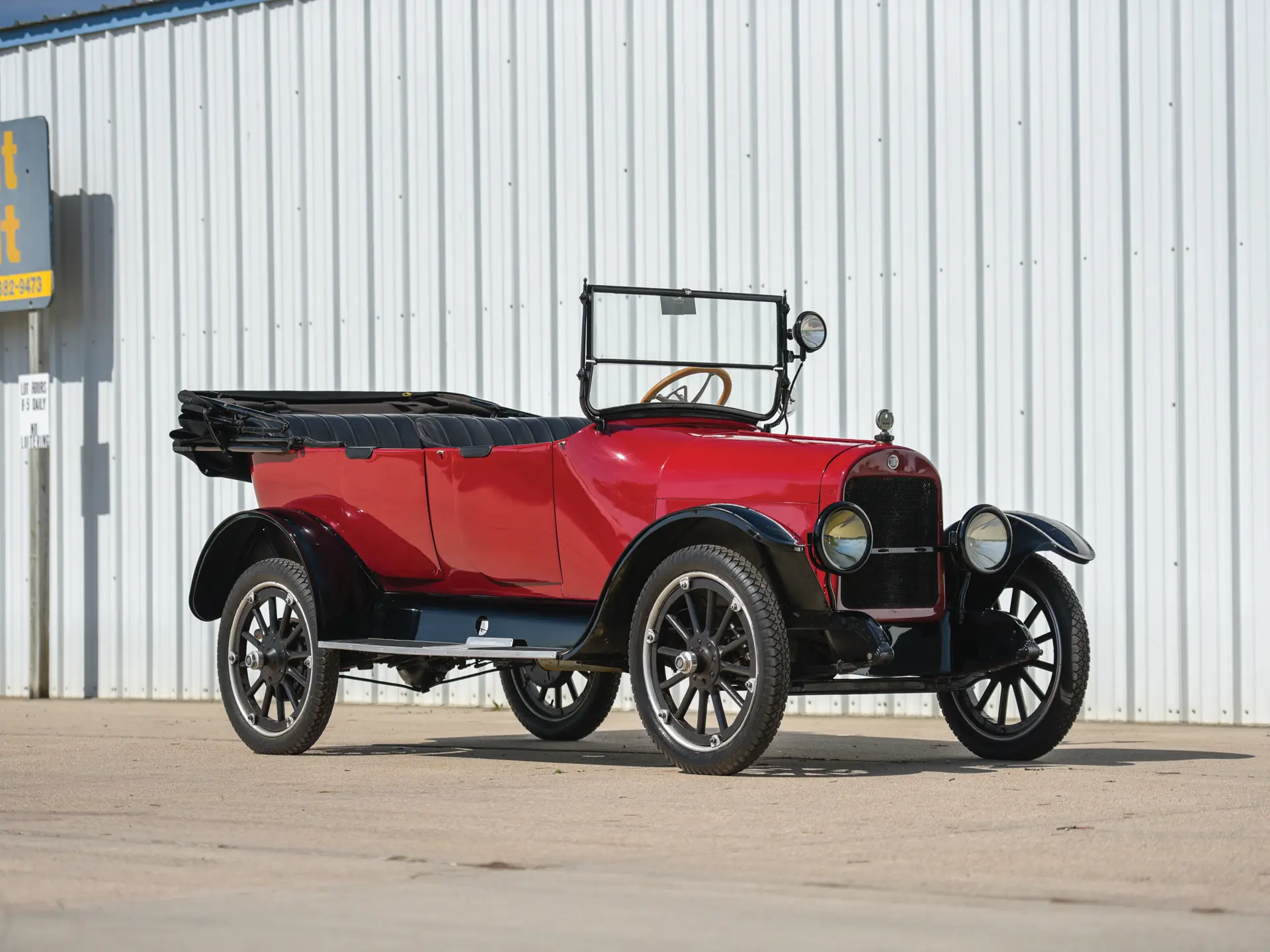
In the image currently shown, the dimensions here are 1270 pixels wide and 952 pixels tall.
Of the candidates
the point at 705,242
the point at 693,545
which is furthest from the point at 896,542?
the point at 705,242

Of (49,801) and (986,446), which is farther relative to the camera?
(986,446)

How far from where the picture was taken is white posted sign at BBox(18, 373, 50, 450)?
47.2 ft

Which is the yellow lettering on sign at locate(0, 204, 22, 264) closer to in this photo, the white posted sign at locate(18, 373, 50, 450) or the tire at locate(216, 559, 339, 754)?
the white posted sign at locate(18, 373, 50, 450)

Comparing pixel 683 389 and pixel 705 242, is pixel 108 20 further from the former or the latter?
pixel 683 389

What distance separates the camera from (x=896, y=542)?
7441 mm

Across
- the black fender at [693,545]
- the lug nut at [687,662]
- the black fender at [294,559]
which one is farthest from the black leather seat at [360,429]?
the lug nut at [687,662]

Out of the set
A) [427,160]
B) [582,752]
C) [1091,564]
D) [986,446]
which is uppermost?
[427,160]

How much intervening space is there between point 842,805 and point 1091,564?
16.8 ft

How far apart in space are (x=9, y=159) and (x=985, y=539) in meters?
10.0

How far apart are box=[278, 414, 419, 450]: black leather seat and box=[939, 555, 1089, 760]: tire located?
2947mm

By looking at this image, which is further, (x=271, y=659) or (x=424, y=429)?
(x=424, y=429)

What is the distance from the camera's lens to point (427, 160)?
13.3m

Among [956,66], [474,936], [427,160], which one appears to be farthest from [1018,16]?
[474,936]

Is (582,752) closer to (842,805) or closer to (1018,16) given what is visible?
(842,805)
